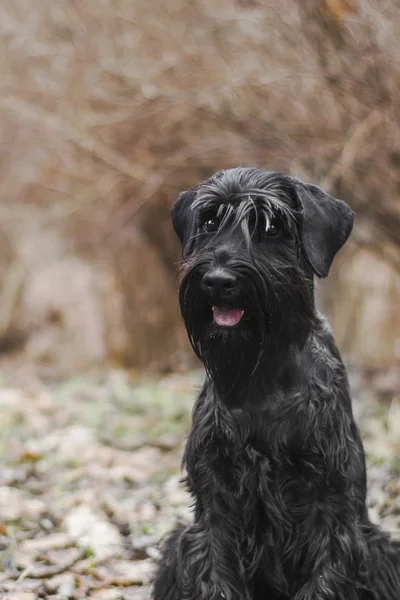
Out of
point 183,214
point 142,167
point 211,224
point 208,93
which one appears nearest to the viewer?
point 211,224

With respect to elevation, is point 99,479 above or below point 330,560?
below

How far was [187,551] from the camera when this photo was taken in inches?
121

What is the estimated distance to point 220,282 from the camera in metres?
2.71

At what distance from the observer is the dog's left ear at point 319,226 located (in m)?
2.87

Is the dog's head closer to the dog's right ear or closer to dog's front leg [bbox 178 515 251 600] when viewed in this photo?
the dog's right ear

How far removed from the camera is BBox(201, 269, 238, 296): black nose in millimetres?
2697

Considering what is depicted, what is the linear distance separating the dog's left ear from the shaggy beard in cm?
9

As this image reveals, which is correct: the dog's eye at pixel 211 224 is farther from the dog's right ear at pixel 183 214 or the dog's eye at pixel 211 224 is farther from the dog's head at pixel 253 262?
the dog's right ear at pixel 183 214

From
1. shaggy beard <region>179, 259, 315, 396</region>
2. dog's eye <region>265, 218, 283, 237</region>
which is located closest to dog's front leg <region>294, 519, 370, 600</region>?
shaggy beard <region>179, 259, 315, 396</region>

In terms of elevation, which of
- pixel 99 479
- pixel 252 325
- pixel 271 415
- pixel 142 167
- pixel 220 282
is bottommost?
pixel 99 479

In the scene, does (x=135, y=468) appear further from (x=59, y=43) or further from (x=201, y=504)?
(x=59, y=43)

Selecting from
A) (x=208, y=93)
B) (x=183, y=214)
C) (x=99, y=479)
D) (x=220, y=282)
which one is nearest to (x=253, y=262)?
(x=220, y=282)

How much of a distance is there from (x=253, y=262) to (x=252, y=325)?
0.24 meters

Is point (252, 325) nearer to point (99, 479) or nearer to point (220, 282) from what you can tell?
point (220, 282)
